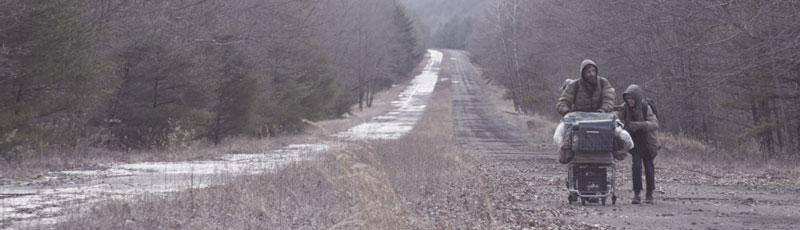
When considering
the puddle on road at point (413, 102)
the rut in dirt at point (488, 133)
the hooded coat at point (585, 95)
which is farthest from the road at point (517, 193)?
the puddle on road at point (413, 102)

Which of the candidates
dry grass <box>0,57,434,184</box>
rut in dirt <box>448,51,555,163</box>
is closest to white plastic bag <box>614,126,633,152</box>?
dry grass <box>0,57,434,184</box>

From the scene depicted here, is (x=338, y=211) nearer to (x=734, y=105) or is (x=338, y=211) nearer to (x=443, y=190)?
(x=443, y=190)

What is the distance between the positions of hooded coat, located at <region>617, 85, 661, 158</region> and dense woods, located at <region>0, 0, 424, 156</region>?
39.0 feet

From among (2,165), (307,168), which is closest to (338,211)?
(307,168)

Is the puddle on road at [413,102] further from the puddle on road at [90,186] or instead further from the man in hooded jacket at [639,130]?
the man in hooded jacket at [639,130]

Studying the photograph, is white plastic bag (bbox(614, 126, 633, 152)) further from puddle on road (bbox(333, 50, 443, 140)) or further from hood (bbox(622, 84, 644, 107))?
puddle on road (bbox(333, 50, 443, 140))

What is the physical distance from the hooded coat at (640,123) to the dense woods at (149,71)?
11882mm

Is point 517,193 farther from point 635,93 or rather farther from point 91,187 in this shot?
point 91,187

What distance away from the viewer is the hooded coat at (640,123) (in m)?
10.3

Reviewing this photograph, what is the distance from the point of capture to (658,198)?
1141 cm

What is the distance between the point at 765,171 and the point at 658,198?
6.03 metres

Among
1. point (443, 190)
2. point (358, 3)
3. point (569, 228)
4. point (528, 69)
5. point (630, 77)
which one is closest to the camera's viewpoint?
point (569, 228)

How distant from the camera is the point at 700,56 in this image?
2494 cm

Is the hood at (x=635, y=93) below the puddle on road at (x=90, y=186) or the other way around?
the other way around
